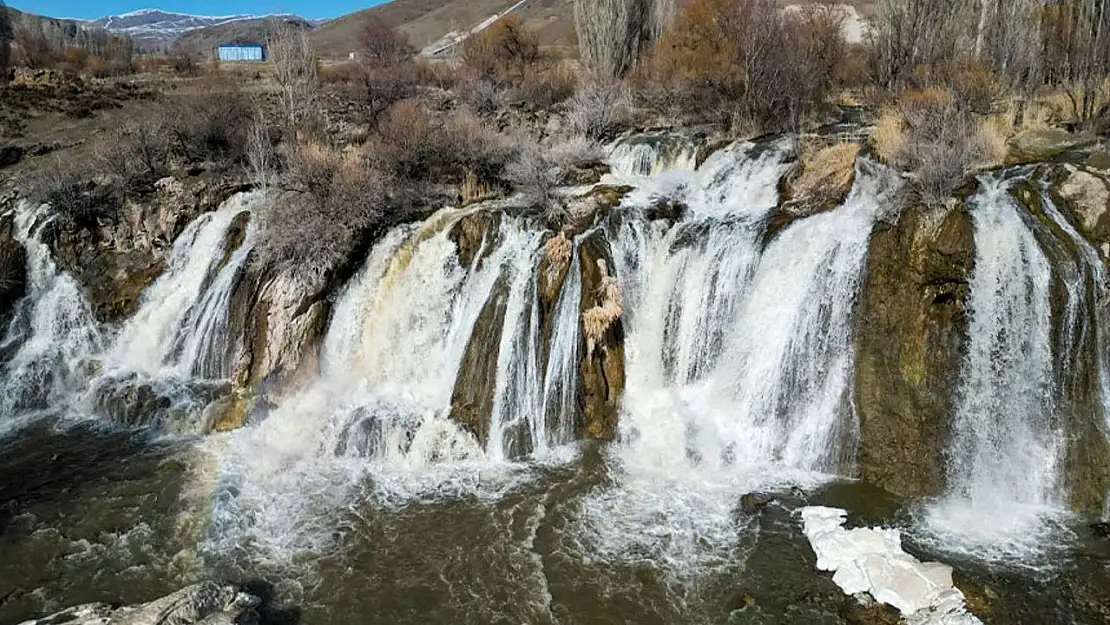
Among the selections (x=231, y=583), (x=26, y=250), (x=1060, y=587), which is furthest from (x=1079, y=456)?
(x=26, y=250)

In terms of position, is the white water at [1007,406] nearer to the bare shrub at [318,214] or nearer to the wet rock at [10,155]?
the bare shrub at [318,214]

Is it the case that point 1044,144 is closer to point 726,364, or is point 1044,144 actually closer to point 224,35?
point 726,364

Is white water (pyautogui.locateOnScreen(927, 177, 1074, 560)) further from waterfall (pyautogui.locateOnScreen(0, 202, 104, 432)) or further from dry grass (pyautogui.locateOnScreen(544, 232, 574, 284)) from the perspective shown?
waterfall (pyautogui.locateOnScreen(0, 202, 104, 432))

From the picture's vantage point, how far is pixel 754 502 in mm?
10492

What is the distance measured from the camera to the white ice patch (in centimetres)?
811

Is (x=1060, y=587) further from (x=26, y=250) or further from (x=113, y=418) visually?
(x=26, y=250)

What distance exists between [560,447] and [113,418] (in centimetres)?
885

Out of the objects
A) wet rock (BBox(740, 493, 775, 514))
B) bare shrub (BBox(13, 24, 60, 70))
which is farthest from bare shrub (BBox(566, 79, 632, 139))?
bare shrub (BBox(13, 24, 60, 70))

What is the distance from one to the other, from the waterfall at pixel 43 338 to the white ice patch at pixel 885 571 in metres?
14.7

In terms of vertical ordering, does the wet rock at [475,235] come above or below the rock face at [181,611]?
above

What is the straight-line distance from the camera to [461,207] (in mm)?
16250

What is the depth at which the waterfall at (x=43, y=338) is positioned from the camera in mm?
14469

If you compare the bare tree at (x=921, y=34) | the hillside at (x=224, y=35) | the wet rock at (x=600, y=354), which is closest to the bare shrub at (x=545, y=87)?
the bare tree at (x=921, y=34)

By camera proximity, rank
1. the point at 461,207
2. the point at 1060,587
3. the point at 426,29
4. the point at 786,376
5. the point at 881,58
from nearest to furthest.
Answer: the point at 1060,587, the point at 786,376, the point at 461,207, the point at 881,58, the point at 426,29
